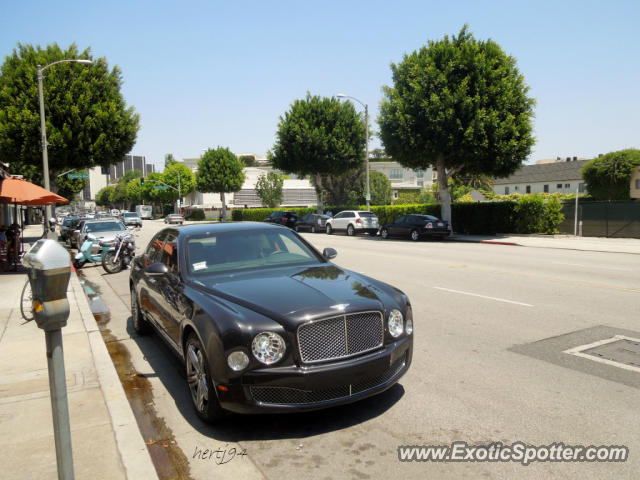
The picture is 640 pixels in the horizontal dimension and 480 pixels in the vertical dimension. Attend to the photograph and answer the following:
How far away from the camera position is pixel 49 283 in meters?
2.46

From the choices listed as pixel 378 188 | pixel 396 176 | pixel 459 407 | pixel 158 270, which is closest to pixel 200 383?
pixel 158 270

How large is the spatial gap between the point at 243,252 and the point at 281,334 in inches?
71.8

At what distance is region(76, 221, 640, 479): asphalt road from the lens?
3365 mm

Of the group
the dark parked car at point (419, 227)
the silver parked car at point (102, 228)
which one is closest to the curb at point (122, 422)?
the silver parked car at point (102, 228)

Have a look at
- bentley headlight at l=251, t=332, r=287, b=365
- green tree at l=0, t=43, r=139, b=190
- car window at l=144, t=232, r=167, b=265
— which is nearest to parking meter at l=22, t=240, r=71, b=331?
bentley headlight at l=251, t=332, r=287, b=365

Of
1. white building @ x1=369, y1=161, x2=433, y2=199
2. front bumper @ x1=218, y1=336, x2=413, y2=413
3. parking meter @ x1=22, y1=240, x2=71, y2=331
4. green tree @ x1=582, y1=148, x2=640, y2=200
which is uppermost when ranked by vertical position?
white building @ x1=369, y1=161, x2=433, y2=199

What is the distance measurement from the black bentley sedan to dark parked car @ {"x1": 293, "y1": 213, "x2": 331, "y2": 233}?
2992 centimetres

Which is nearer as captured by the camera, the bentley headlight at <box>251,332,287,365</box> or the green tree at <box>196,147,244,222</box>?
the bentley headlight at <box>251,332,287,365</box>

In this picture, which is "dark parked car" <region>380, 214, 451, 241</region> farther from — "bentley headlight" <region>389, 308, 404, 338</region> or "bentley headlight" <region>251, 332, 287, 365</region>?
"bentley headlight" <region>251, 332, 287, 365</region>

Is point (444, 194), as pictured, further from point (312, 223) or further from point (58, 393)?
point (58, 393)

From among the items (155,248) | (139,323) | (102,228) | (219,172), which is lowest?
(139,323)

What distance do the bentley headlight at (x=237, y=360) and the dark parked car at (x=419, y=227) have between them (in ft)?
75.1

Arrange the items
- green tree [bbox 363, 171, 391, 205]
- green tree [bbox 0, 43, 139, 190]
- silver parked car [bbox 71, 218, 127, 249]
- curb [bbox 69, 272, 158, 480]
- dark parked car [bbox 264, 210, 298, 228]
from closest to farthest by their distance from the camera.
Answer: curb [bbox 69, 272, 158, 480]
silver parked car [bbox 71, 218, 127, 249]
green tree [bbox 0, 43, 139, 190]
dark parked car [bbox 264, 210, 298, 228]
green tree [bbox 363, 171, 391, 205]

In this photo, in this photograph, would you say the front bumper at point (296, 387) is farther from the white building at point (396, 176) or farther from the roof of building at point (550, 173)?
the white building at point (396, 176)
